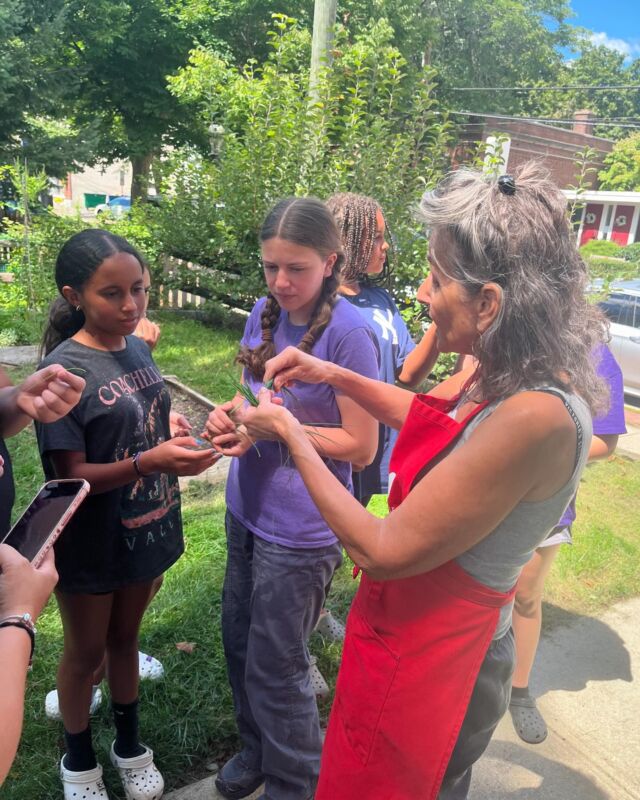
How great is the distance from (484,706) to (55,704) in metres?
1.87

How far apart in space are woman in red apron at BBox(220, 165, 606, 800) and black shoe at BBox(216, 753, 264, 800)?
760 mm

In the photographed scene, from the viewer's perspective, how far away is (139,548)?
6.95 feet

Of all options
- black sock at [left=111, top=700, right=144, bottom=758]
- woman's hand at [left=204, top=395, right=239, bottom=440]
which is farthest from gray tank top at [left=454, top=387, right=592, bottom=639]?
black sock at [left=111, top=700, right=144, bottom=758]

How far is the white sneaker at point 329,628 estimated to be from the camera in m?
3.23

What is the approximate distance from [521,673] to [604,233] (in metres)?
41.4

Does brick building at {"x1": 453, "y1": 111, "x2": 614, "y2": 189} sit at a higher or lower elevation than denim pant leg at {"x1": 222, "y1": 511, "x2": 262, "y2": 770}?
higher

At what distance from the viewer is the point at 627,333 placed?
33.7 feet

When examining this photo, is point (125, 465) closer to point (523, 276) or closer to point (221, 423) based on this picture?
point (221, 423)

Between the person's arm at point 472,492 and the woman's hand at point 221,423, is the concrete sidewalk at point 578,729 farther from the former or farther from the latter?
the person's arm at point 472,492

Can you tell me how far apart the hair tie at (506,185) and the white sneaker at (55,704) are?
2416 mm

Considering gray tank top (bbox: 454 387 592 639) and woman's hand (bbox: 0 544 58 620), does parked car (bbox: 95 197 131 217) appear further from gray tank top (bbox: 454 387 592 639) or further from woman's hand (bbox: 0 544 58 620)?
gray tank top (bbox: 454 387 592 639)

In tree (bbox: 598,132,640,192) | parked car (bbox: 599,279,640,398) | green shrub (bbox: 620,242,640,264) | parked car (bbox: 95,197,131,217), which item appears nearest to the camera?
parked car (bbox: 599,279,640,398)

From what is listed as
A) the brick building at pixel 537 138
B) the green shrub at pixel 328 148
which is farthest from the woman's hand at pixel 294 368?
the brick building at pixel 537 138

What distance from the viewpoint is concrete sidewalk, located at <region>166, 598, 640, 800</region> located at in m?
2.54
